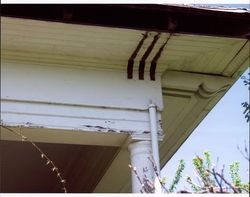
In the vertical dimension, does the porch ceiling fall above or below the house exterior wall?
above

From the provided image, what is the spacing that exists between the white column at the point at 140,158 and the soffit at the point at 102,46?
2.13 feet

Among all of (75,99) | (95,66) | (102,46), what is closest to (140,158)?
(75,99)

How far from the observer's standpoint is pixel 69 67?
407 centimetres

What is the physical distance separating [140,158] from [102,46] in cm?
94

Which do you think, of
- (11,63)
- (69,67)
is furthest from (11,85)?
(69,67)

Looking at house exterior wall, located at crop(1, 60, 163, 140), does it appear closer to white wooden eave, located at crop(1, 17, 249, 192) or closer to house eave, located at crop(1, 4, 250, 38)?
white wooden eave, located at crop(1, 17, 249, 192)

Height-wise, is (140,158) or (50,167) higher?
(50,167)

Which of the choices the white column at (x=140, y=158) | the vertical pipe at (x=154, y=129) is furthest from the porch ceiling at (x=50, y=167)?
the vertical pipe at (x=154, y=129)

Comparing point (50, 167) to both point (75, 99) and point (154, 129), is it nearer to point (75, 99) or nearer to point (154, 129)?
point (75, 99)

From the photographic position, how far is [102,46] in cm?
397

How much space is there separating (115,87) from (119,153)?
0.98 metres

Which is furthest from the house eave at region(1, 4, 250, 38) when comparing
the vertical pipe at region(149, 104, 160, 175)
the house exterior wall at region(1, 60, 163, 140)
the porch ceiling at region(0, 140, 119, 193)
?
the porch ceiling at region(0, 140, 119, 193)

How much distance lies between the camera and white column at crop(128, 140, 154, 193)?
3936mm

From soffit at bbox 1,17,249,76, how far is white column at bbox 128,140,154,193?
650mm
